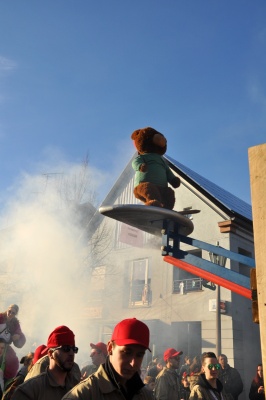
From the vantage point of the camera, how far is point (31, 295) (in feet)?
58.4

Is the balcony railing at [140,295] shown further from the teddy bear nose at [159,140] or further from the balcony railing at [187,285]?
the teddy bear nose at [159,140]

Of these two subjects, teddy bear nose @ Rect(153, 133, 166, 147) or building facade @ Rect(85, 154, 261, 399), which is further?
building facade @ Rect(85, 154, 261, 399)

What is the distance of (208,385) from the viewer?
433cm

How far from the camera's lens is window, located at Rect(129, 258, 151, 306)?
16.3 meters

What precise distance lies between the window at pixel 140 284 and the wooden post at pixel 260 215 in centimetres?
1482

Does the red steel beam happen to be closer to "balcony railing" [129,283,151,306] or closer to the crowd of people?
the crowd of people

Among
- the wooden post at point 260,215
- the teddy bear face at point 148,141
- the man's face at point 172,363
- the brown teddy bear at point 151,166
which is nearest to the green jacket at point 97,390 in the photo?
the wooden post at point 260,215

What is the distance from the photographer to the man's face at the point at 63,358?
3071mm

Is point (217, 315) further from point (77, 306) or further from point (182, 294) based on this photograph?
point (77, 306)

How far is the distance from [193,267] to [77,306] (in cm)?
1280

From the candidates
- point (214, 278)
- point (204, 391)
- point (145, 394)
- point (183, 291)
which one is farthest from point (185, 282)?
point (145, 394)

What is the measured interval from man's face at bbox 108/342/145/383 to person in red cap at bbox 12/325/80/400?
975 mm

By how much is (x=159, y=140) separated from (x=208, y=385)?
3654 mm

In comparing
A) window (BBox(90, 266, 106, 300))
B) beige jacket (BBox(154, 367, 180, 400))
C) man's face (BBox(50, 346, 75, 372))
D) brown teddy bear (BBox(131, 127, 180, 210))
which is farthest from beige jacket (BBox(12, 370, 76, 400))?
window (BBox(90, 266, 106, 300))
